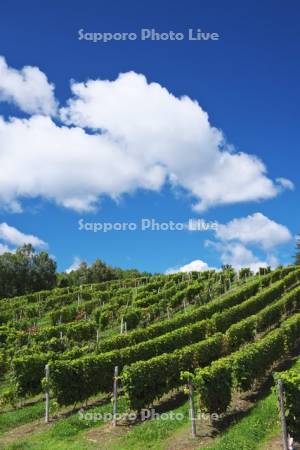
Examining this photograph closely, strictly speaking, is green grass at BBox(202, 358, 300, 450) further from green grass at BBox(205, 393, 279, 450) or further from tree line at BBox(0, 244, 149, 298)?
tree line at BBox(0, 244, 149, 298)

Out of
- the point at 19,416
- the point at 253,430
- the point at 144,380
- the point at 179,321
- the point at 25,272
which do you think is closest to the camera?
the point at 253,430

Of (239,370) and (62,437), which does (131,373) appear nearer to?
(62,437)

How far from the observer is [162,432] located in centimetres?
1934

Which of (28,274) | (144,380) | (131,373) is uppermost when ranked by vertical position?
(28,274)

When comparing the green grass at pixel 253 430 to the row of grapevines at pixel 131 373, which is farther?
the row of grapevines at pixel 131 373

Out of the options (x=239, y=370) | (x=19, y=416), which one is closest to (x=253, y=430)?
(x=239, y=370)

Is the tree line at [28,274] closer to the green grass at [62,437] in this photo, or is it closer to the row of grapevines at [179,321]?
the row of grapevines at [179,321]

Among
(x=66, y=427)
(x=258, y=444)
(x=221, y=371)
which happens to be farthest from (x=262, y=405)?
(x=66, y=427)

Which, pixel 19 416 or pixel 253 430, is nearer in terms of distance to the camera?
pixel 253 430

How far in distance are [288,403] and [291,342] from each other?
564 inches

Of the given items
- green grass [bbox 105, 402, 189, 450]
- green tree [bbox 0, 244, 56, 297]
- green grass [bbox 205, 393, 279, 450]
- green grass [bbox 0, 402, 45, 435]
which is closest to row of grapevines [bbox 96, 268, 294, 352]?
green grass [bbox 0, 402, 45, 435]

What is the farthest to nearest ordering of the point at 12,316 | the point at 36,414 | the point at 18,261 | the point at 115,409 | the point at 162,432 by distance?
the point at 18,261 → the point at 12,316 → the point at 36,414 → the point at 115,409 → the point at 162,432

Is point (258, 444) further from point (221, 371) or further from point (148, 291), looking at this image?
point (148, 291)

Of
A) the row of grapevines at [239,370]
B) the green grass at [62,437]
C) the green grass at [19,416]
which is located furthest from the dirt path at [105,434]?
the green grass at [19,416]
